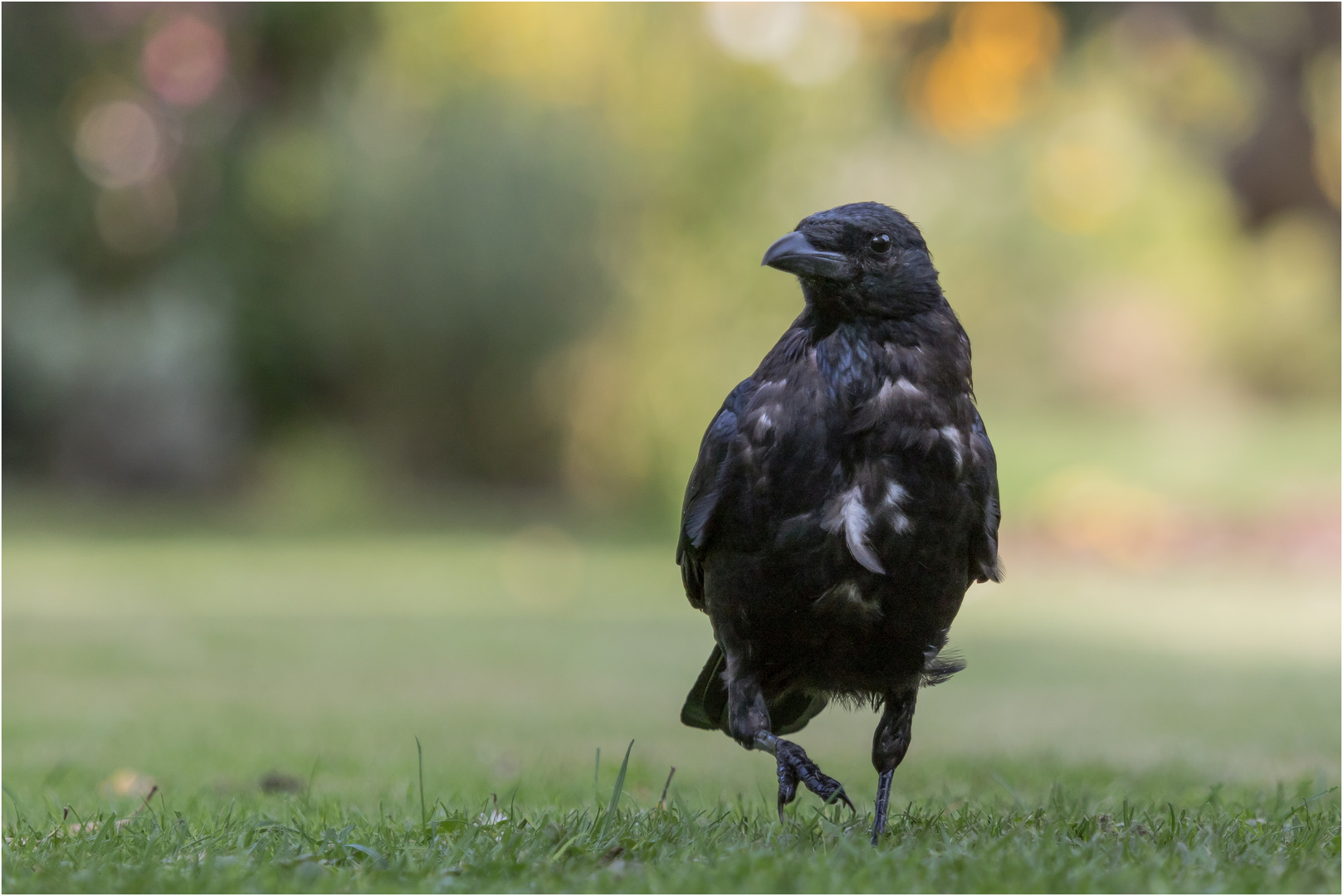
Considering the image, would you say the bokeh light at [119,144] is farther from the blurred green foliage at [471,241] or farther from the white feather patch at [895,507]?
the white feather patch at [895,507]

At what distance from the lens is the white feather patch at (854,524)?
313 cm

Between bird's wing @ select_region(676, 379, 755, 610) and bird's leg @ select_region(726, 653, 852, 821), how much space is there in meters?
0.31

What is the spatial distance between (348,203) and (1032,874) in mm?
11662

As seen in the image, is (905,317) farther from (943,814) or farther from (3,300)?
(3,300)

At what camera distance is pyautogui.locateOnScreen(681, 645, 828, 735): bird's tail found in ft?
12.1

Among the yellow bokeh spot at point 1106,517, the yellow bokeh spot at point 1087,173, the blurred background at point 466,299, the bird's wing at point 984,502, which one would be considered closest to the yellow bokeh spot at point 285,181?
the blurred background at point 466,299

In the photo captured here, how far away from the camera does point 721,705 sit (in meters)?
3.78

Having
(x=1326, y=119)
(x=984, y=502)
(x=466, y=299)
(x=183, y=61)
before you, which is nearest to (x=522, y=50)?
(x=466, y=299)

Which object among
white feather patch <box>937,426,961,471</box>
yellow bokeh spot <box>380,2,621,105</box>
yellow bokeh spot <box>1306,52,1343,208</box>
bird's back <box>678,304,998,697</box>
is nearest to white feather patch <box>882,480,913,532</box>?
bird's back <box>678,304,998,697</box>

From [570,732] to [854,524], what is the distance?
3005mm

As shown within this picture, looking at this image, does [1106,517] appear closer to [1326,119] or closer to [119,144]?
[119,144]

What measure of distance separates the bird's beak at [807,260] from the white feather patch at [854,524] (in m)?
0.50

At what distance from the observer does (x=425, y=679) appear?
23.3ft

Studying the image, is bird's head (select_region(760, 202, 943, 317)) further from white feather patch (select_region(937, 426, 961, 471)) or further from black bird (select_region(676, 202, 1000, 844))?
white feather patch (select_region(937, 426, 961, 471))
